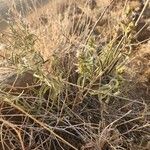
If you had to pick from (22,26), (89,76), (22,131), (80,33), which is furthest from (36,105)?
(80,33)

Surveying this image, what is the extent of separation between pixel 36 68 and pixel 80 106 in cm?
36

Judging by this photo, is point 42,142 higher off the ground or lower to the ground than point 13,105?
lower

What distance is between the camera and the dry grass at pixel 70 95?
102 inches

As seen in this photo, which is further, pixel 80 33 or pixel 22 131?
pixel 80 33

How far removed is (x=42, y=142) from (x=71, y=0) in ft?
5.04

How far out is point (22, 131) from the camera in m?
2.63

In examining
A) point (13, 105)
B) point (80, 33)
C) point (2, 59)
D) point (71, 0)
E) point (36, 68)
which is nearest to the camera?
point (13, 105)

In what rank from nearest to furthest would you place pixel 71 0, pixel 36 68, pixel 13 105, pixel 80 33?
pixel 13 105 < pixel 36 68 < pixel 80 33 < pixel 71 0

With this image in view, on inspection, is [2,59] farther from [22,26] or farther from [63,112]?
[63,112]

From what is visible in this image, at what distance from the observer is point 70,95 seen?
2.83m

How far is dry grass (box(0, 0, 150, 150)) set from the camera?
8.52ft

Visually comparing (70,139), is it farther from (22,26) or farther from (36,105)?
(22,26)

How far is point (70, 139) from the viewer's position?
2689 mm

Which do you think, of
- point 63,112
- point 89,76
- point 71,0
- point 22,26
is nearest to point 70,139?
point 63,112
